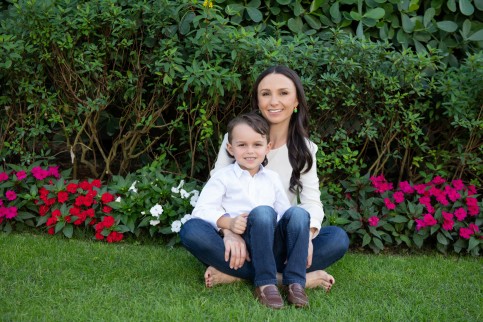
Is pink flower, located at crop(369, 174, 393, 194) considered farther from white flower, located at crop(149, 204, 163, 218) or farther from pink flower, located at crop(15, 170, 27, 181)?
pink flower, located at crop(15, 170, 27, 181)

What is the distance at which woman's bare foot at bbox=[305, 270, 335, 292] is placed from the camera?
2990mm

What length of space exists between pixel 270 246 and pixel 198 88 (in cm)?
115

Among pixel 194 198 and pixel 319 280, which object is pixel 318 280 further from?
pixel 194 198

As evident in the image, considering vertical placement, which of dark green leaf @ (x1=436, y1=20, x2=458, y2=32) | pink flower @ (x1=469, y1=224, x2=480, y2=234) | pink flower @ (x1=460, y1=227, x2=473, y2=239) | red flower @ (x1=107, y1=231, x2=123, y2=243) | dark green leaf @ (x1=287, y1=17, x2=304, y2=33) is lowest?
red flower @ (x1=107, y1=231, x2=123, y2=243)

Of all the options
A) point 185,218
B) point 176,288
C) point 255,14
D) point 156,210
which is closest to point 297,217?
point 176,288

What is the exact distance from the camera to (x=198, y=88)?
3.55m

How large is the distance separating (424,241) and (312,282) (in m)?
1.22

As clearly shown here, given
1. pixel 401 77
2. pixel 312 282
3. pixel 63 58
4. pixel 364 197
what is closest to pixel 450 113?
pixel 401 77

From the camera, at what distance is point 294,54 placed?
367 centimetres

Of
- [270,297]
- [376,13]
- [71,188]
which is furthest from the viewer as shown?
[376,13]

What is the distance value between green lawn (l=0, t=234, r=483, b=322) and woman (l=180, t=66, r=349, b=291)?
3.7 inches

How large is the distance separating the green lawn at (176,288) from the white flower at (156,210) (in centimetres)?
19

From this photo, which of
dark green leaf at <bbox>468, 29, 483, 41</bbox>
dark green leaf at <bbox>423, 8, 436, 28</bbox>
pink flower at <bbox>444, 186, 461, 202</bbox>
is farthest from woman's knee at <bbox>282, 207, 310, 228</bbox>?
dark green leaf at <bbox>468, 29, 483, 41</bbox>

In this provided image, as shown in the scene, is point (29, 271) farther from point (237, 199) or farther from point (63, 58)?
point (63, 58)
